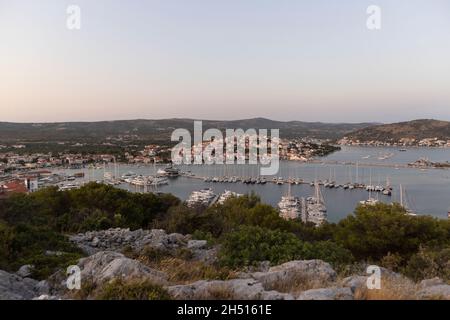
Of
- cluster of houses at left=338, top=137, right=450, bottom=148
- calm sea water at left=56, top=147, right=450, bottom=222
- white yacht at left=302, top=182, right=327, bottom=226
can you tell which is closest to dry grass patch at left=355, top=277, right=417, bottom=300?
white yacht at left=302, top=182, right=327, bottom=226

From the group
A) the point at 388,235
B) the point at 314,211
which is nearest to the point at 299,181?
the point at 314,211

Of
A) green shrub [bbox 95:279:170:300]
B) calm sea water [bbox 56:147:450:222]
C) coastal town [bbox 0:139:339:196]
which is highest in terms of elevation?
green shrub [bbox 95:279:170:300]

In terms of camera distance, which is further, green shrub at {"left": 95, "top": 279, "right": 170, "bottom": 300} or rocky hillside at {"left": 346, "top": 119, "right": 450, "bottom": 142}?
rocky hillside at {"left": 346, "top": 119, "right": 450, "bottom": 142}

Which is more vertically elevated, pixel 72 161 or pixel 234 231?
pixel 234 231

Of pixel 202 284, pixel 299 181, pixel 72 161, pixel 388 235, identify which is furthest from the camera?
pixel 72 161

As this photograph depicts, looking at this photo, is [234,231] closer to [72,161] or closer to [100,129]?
[72,161]

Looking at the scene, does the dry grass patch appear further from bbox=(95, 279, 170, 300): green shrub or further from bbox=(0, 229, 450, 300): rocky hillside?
bbox=(95, 279, 170, 300): green shrub
